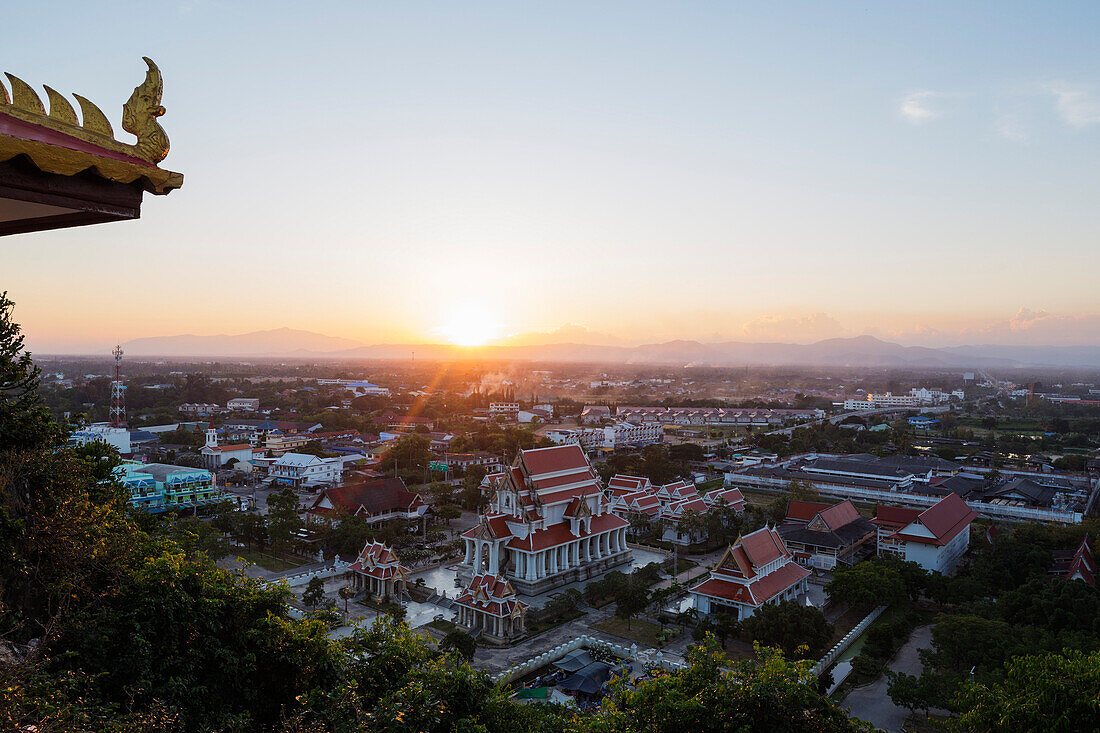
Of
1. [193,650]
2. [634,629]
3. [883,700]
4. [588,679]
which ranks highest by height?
[193,650]

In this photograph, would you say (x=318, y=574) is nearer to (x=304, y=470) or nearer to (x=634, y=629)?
(x=634, y=629)

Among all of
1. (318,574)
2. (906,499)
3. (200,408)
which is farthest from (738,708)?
(200,408)

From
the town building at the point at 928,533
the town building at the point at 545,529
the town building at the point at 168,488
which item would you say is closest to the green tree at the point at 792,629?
the town building at the point at 928,533

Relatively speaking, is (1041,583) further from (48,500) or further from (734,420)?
(734,420)

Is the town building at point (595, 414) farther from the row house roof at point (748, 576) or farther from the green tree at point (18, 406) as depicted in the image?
the green tree at point (18, 406)

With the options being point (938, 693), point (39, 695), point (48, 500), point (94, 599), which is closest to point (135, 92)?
point (39, 695)

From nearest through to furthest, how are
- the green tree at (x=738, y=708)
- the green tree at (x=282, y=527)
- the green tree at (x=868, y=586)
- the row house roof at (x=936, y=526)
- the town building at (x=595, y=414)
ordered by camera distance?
1. the green tree at (x=738, y=708)
2. the green tree at (x=868, y=586)
3. the row house roof at (x=936, y=526)
4. the green tree at (x=282, y=527)
5. the town building at (x=595, y=414)
